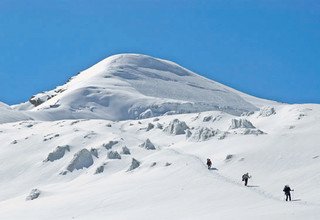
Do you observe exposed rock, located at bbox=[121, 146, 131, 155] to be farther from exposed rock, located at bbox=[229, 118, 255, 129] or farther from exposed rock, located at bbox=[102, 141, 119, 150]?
exposed rock, located at bbox=[229, 118, 255, 129]

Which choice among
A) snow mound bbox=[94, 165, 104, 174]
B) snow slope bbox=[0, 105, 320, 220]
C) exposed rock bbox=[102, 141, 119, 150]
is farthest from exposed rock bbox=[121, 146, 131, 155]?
snow mound bbox=[94, 165, 104, 174]

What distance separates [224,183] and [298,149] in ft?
59.2

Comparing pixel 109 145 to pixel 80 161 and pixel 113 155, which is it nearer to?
pixel 80 161

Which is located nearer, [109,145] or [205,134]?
[205,134]

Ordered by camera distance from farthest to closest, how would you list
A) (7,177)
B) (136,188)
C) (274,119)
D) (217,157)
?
(274,119) < (7,177) < (217,157) < (136,188)

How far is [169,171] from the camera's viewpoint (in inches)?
2530

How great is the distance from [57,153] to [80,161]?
8.67 meters

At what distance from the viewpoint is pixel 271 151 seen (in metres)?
68.2

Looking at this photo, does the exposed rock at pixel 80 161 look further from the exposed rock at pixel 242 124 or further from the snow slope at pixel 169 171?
the exposed rock at pixel 242 124

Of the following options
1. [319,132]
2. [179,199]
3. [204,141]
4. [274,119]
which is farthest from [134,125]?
[179,199]

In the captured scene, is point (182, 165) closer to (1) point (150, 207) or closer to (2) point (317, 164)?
(2) point (317, 164)

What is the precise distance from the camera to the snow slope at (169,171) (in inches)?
1780

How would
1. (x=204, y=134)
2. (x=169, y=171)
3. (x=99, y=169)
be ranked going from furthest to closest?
(x=204, y=134)
(x=99, y=169)
(x=169, y=171)

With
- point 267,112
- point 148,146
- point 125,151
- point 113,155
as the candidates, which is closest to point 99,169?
point 113,155
